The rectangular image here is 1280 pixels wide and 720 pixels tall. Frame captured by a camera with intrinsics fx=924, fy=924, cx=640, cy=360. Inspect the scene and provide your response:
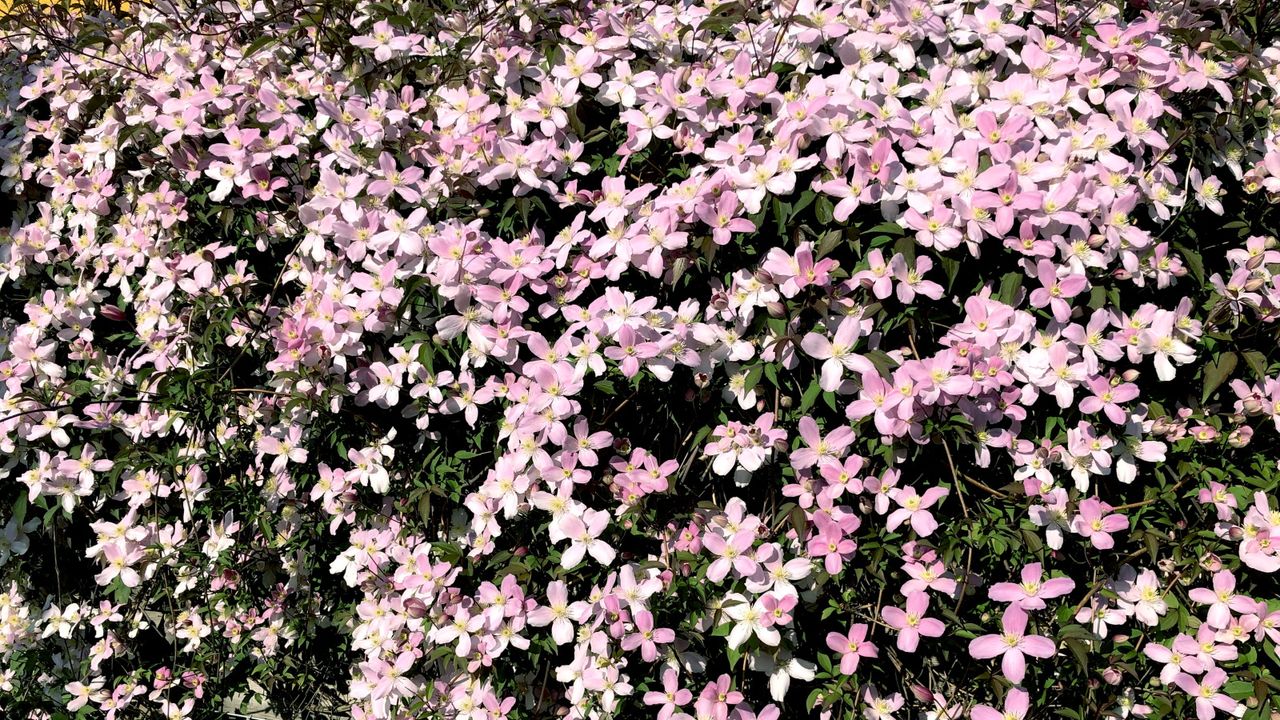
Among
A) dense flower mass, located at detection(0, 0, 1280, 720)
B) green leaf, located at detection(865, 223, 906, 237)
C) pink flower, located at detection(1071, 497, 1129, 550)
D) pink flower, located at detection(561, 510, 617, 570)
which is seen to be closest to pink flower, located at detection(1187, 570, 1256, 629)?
dense flower mass, located at detection(0, 0, 1280, 720)

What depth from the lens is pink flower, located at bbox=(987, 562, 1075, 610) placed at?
60.2 inches

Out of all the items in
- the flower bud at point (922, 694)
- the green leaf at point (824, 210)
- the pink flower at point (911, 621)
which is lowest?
the flower bud at point (922, 694)

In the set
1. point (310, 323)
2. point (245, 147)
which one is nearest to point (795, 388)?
point (310, 323)

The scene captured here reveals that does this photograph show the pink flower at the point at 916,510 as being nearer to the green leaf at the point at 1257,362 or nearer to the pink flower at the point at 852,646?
the pink flower at the point at 852,646

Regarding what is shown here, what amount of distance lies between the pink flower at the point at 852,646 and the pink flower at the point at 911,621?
0.06 meters

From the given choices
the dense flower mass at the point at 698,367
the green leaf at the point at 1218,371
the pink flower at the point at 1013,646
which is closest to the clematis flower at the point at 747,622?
the dense flower mass at the point at 698,367

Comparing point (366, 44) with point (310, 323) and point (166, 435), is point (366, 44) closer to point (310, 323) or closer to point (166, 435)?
point (310, 323)

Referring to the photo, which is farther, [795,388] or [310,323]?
[310,323]

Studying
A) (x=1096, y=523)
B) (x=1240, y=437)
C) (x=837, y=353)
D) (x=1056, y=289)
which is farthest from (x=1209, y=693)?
(x=837, y=353)

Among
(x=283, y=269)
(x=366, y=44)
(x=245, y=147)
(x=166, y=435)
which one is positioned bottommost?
(x=166, y=435)

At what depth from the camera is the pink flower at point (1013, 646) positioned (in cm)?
151

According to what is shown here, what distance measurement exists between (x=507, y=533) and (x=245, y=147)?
1.05 meters

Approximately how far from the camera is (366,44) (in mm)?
2055

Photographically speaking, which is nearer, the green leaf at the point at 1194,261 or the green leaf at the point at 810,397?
the green leaf at the point at 810,397
